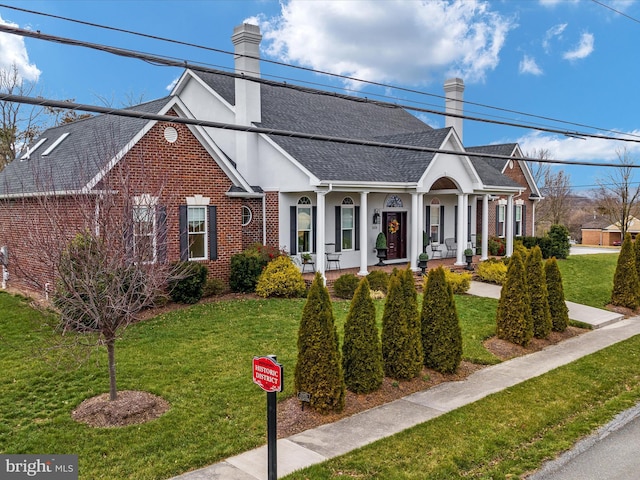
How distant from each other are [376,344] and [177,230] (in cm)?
827

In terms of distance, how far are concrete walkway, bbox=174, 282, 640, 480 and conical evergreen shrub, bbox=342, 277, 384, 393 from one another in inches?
18.9

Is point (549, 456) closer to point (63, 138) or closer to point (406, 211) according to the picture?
point (406, 211)

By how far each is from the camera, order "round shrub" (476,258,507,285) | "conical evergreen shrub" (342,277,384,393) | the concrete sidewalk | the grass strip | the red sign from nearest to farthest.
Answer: the red sign → the grass strip → "conical evergreen shrub" (342,277,384,393) → the concrete sidewalk → "round shrub" (476,258,507,285)

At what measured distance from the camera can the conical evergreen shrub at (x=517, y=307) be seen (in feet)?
37.0


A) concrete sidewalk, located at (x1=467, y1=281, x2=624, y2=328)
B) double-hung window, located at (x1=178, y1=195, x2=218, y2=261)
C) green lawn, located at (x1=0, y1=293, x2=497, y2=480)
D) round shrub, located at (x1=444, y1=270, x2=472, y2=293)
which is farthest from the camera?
round shrub, located at (x1=444, y1=270, x2=472, y2=293)

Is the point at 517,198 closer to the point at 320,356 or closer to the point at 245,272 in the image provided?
the point at 245,272

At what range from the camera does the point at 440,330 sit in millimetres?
9242

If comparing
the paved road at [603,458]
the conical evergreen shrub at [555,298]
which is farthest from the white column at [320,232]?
the paved road at [603,458]

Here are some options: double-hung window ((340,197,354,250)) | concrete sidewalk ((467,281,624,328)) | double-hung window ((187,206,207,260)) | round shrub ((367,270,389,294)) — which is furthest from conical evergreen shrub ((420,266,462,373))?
double-hung window ((340,197,354,250))

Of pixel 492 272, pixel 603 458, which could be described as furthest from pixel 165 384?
pixel 492 272

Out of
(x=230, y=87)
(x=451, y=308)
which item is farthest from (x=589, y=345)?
(x=230, y=87)

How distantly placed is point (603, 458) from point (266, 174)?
13.4 meters

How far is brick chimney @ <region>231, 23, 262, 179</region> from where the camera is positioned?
1712 cm

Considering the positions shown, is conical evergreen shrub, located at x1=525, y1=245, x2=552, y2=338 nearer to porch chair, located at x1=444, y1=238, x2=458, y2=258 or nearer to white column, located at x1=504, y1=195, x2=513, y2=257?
porch chair, located at x1=444, y1=238, x2=458, y2=258
